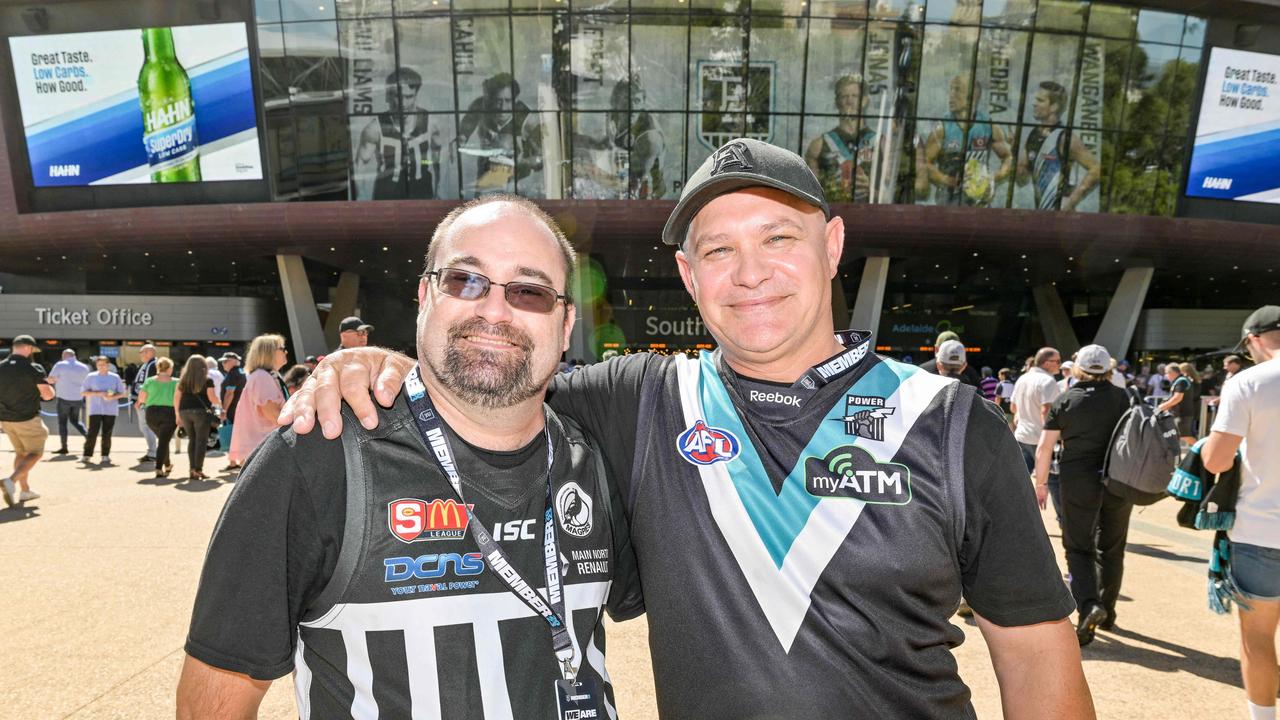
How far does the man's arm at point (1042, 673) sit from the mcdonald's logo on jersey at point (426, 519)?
1.48 metres

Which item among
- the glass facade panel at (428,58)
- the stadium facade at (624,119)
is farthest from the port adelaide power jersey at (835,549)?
the glass facade panel at (428,58)

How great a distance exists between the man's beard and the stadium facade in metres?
23.5

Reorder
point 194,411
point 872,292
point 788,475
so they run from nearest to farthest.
A: point 788,475
point 194,411
point 872,292

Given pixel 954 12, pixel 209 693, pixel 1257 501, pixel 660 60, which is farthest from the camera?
pixel 660 60

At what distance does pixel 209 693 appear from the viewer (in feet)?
5.51

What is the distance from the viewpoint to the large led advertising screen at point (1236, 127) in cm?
2678

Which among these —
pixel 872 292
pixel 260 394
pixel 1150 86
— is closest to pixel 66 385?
pixel 260 394

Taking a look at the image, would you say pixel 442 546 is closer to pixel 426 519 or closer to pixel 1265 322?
pixel 426 519

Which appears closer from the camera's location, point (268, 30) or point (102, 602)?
point (102, 602)

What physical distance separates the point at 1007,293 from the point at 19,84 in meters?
51.7

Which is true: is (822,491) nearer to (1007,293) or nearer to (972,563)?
(972,563)

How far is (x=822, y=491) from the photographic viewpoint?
1.88 meters

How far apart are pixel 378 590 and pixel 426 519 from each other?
0.22 meters

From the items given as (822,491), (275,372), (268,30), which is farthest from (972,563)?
(268,30)
